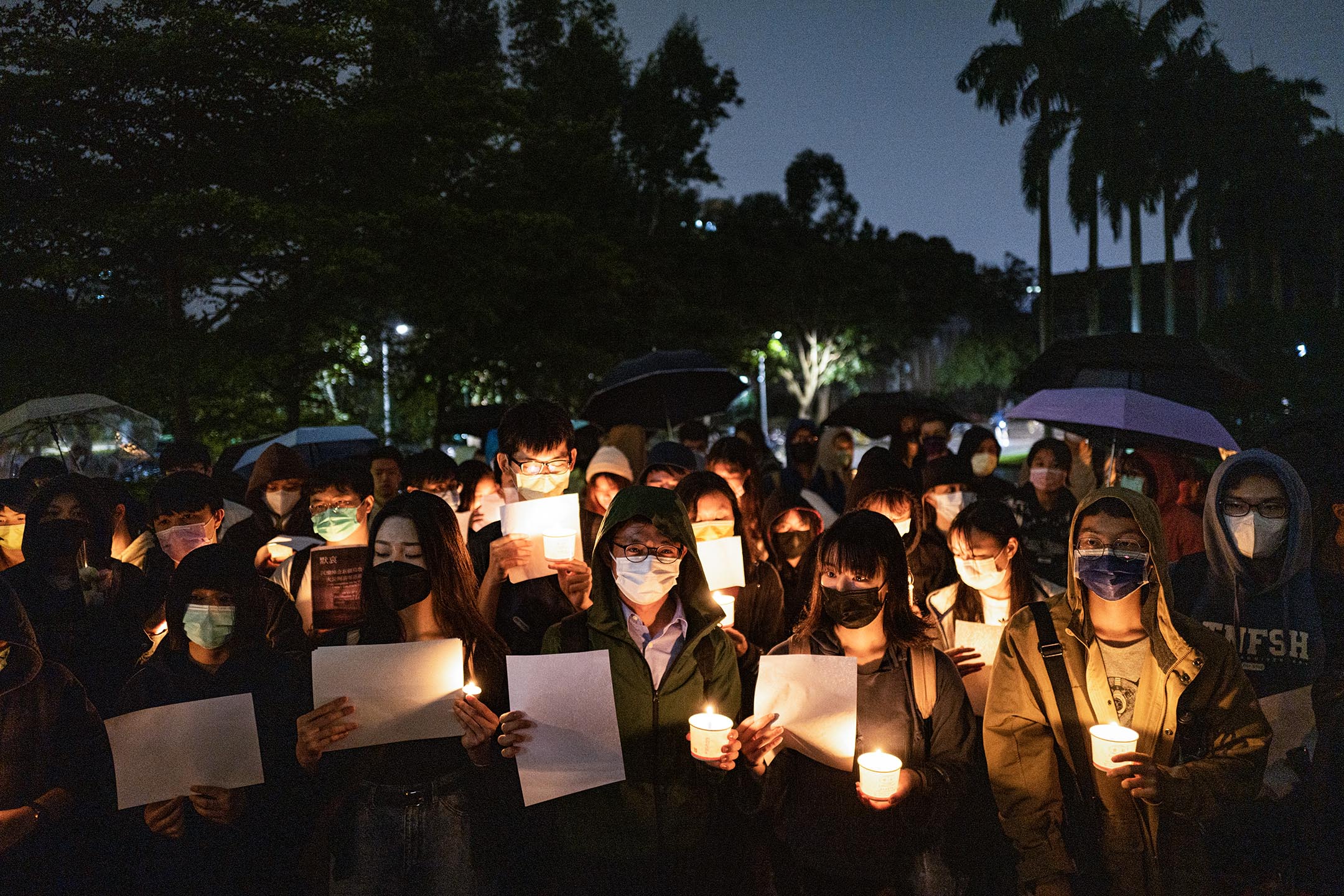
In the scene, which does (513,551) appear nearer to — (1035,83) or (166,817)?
(166,817)

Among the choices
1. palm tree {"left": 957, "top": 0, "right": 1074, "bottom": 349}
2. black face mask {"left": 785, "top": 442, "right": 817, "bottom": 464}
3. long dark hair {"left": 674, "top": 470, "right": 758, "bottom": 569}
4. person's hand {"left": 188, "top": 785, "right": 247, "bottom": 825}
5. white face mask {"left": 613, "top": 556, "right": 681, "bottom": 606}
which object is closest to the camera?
person's hand {"left": 188, "top": 785, "right": 247, "bottom": 825}

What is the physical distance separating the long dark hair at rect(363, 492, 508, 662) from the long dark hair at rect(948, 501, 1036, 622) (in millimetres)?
1996

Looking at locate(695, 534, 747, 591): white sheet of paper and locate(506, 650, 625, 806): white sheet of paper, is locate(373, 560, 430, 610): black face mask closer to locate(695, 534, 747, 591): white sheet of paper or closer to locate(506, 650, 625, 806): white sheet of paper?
locate(506, 650, 625, 806): white sheet of paper

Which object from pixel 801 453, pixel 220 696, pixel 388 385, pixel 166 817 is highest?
pixel 388 385

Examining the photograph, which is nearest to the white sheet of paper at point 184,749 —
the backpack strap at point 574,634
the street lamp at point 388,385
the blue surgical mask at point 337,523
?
the backpack strap at point 574,634

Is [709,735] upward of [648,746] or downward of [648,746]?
upward

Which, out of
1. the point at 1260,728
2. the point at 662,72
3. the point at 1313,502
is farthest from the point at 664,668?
the point at 662,72

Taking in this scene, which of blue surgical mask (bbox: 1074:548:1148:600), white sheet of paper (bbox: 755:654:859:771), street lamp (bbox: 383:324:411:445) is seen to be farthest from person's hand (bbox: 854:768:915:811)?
street lamp (bbox: 383:324:411:445)


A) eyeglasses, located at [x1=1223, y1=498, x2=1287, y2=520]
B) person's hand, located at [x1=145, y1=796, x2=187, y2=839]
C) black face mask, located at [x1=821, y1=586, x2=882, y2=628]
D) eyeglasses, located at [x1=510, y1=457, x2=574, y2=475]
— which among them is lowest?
person's hand, located at [x1=145, y1=796, x2=187, y2=839]

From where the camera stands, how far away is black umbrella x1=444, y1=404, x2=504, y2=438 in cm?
1363

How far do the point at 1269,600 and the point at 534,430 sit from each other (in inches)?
125

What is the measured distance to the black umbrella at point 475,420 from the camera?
13.6m

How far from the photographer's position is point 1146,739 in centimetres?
282

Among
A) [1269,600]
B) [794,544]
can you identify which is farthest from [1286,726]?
[794,544]
